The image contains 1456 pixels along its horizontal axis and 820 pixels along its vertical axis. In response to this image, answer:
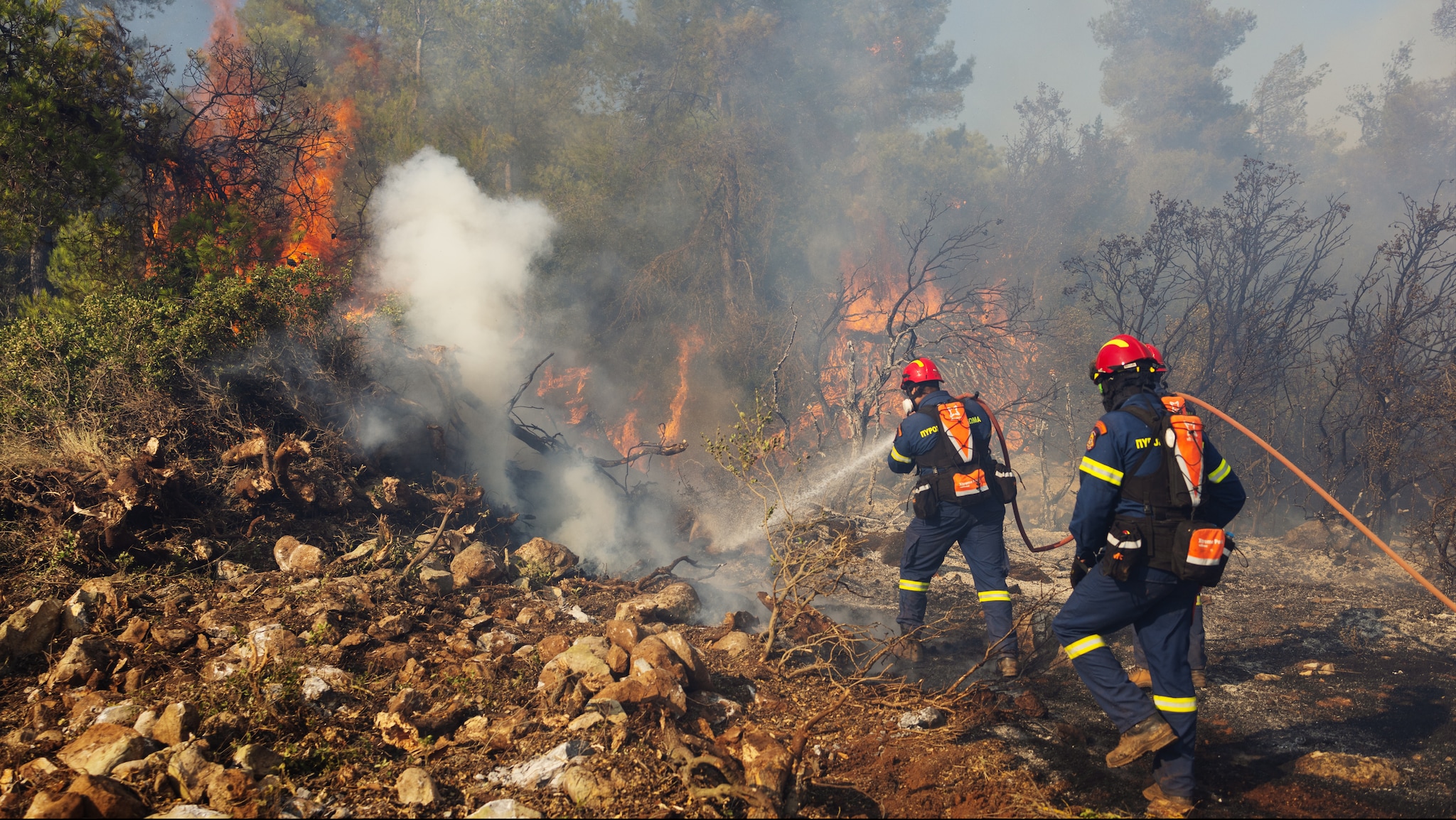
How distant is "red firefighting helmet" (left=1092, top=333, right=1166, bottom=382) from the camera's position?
11.4 ft

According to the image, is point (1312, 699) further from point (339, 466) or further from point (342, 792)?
point (339, 466)

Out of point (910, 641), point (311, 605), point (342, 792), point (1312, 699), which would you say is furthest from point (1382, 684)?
point (311, 605)

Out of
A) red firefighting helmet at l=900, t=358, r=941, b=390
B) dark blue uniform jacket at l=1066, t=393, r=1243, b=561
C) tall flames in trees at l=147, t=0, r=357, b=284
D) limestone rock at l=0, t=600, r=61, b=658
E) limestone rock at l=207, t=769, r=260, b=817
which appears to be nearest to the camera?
limestone rock at l=207, t=769, r=260, b=817

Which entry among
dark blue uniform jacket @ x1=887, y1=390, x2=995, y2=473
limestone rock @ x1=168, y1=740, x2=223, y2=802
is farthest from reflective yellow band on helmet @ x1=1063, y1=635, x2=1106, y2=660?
limestone rock @ x1=168, y1=740, x2=223, y2=802

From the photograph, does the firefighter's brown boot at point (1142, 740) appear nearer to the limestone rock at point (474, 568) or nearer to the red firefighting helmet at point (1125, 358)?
the red firefighting helmet at point (1125, 358)

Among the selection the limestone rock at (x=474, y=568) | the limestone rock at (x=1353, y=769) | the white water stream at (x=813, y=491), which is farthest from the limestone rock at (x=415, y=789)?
the white water stream at (x=813, y=491)

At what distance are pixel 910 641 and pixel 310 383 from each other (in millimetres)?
6138

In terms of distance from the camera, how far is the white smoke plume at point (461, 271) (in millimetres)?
8766

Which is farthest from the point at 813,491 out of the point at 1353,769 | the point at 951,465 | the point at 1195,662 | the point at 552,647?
the point at 1353,769

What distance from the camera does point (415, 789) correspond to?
2824 mm

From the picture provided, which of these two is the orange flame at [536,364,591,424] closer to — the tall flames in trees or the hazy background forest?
the hazy background forest

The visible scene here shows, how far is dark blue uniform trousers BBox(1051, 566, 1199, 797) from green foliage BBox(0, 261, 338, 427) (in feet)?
24.2

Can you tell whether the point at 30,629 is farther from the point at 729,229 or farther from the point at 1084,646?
the point at 729,229

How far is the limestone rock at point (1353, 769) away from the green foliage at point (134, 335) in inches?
335
